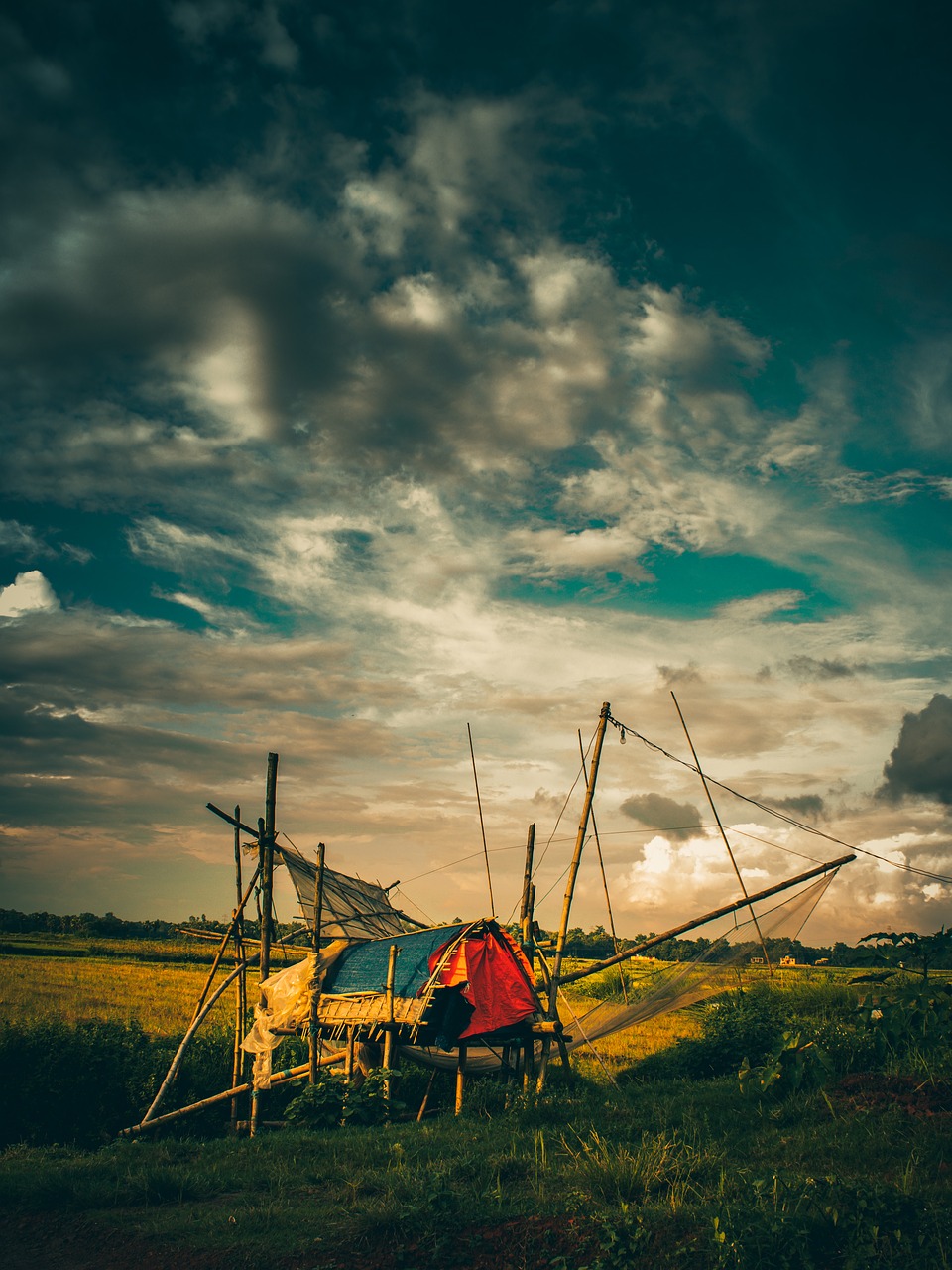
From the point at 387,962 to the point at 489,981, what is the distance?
2.28 m

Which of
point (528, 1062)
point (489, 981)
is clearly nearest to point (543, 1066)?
point (528, 1062)

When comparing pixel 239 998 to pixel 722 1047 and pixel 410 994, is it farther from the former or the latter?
pixel 722 1047

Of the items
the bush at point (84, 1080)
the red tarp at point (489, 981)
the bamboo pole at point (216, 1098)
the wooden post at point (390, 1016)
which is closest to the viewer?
the red tarp at point (489, 981)

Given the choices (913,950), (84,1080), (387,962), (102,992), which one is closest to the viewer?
(913,950)

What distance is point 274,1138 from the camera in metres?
10.3

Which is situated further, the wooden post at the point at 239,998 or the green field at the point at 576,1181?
the wooden post at the point at 239,998

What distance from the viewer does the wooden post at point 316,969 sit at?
1337cm

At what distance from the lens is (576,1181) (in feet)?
21.8

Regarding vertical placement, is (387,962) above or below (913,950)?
below

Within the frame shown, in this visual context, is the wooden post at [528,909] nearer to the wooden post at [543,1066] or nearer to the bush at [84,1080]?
the wooden post at [543,1066]

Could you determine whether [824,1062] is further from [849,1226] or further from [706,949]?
[706,949]

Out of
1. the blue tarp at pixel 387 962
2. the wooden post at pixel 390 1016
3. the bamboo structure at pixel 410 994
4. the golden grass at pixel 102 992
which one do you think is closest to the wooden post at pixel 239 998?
the bamboo structure at pixel 410 994

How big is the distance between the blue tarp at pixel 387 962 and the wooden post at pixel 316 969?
15.0 inches

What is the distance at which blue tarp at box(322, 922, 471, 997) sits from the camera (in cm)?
1289
